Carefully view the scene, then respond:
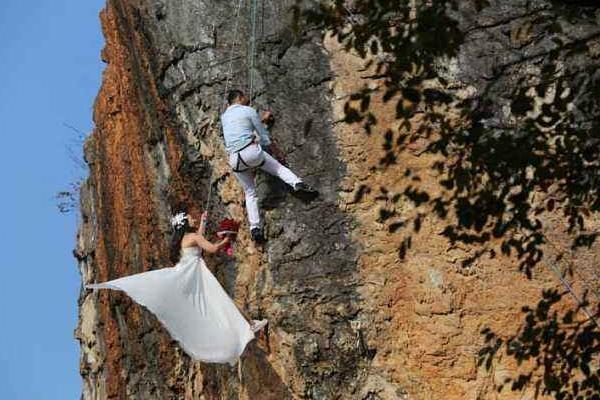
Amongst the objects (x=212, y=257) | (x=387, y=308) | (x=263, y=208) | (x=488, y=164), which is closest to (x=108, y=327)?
(x=212, y=257)

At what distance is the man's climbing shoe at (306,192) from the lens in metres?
14.7

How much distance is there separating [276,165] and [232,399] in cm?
284

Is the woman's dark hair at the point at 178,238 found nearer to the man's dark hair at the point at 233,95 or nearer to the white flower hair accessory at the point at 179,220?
the white flower hair accessory at the point at 179,220

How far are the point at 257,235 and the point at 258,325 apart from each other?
3.39 ft

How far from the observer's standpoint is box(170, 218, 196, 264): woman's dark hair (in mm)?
15297

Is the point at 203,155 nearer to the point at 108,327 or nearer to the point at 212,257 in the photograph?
the point at 212,257

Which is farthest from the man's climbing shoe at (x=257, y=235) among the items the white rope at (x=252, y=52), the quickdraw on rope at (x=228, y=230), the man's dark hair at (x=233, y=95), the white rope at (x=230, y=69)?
the white rope at (x=252, y=52)

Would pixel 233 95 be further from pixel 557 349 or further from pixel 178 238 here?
pixel 557 349

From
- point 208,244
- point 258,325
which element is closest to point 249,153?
point 208,244

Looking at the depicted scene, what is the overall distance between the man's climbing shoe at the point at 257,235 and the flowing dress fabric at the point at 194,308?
2.21 feet

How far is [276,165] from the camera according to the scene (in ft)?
48.1

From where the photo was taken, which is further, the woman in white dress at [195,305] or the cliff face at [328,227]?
the woman in white dress at [195,305]

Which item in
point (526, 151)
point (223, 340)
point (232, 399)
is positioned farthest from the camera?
point (232, 399)

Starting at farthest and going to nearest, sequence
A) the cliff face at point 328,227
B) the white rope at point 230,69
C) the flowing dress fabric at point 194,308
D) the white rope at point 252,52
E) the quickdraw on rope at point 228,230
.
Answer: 1. the white rope at point 230,69
2. the white rope at point 252,52
3. the quickdraw on rope at point 228,230
4. the flowing dress fabric at point 194,308
5. the cliff face at point 328,227
